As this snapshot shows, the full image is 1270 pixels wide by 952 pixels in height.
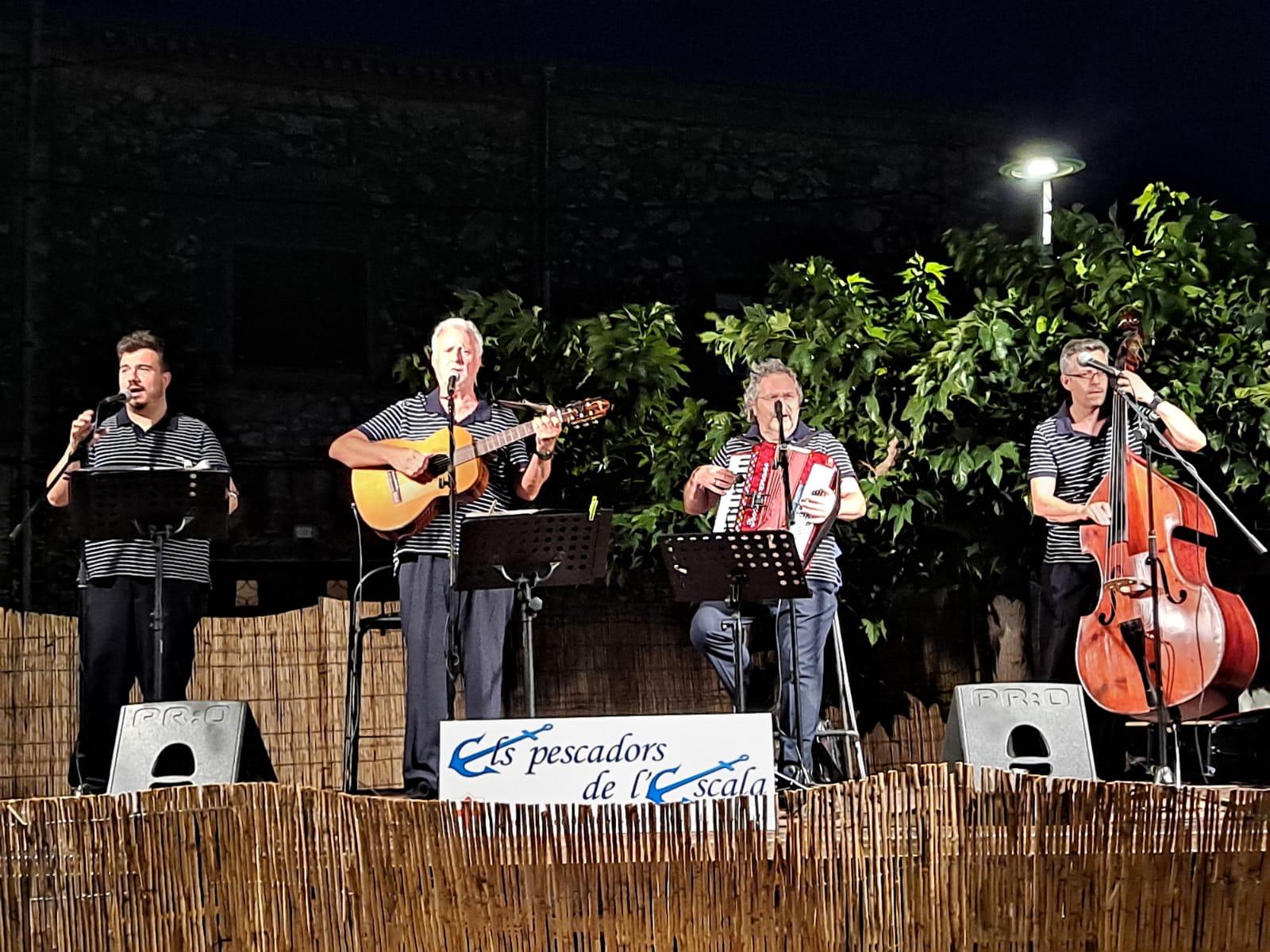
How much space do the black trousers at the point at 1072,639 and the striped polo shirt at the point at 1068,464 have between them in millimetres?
57

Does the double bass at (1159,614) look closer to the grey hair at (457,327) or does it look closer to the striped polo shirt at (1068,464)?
the striped polo shirt at (1068,464)

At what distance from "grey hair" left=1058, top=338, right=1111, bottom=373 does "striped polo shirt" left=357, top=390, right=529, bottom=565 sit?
1.85 meters

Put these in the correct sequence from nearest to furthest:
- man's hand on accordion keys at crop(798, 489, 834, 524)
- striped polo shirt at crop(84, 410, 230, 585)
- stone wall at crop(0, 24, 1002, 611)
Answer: striped polo shirt at crop(84, 410, 230, 585), man's hand on accordion keys at crop(798, 489, 834, 524), stone wall at crop(0, 24, 1002, 611)

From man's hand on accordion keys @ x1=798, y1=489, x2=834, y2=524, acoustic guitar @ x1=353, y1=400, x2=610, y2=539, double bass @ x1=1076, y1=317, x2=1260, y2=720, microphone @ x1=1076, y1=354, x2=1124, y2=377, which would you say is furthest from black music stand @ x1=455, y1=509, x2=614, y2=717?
double bass @ x1=1076, y1=317, x2=1260, y2=720

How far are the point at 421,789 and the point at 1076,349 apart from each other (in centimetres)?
257

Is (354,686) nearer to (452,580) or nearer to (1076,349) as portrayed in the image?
(452,580)

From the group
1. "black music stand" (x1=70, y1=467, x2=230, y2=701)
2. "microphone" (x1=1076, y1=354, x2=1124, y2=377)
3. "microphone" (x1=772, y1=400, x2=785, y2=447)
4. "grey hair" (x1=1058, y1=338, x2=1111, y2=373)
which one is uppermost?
"grey hair" (x1=1058, y1=338, x2=1111, y2=373)

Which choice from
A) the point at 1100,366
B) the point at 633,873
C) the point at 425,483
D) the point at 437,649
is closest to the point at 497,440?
the point at 425,483

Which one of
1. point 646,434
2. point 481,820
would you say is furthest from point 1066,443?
point 481,820

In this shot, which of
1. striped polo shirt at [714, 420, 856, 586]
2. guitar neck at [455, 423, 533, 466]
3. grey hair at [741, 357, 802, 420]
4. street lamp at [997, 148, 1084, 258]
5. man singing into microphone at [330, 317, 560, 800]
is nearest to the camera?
man singing into microphone at [330, 317, 560, 800]

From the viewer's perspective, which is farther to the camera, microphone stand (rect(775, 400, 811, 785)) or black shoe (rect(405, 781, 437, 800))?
microphone stand (rect(775, 400, 811, 785))

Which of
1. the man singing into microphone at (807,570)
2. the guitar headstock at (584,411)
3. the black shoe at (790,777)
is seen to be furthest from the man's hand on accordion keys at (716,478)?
the black shoe at (790,777)

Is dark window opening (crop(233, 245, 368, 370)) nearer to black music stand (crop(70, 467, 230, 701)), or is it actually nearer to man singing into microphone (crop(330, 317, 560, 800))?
man singing into microphone (crop(330, 317, 560, 800))

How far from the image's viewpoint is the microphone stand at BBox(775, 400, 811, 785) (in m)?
4.49
